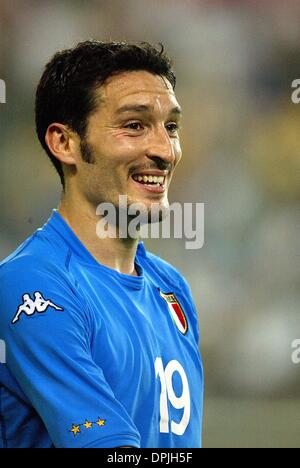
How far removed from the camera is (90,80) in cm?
209

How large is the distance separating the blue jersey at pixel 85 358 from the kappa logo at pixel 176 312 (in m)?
0.02

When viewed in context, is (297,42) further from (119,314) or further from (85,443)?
(85,443)

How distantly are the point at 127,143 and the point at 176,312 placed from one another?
510mm

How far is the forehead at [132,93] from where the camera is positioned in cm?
204

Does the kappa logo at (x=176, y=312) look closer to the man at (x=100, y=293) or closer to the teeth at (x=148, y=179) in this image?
the man at (x=100, y=293)

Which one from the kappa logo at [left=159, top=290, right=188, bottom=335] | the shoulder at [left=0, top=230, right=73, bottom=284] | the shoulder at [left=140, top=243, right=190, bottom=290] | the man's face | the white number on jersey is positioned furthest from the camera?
the shoulder at [left=140, top=243, right=190, bottom=290]

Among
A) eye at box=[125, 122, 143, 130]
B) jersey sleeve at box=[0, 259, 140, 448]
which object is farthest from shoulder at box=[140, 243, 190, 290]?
jersey sleeve at box=[0, 259, 140, 448]

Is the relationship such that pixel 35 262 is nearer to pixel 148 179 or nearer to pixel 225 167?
pixel 148 179

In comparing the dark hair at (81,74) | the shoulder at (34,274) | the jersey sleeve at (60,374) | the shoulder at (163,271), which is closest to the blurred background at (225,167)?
the shoulder at (163,271)

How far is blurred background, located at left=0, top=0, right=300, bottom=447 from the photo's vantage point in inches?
171

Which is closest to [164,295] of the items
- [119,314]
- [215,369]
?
[119,314]

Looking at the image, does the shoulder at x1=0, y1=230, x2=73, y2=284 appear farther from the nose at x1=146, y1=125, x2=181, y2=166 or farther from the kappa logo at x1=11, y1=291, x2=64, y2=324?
the nose at x1=146, y1=125, x2=181, y2=166

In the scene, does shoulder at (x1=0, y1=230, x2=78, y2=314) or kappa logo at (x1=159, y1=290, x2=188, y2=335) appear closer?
shoulder at (x1=0, y1=230, x2=78, y2=314)

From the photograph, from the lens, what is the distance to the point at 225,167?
4719 mm
